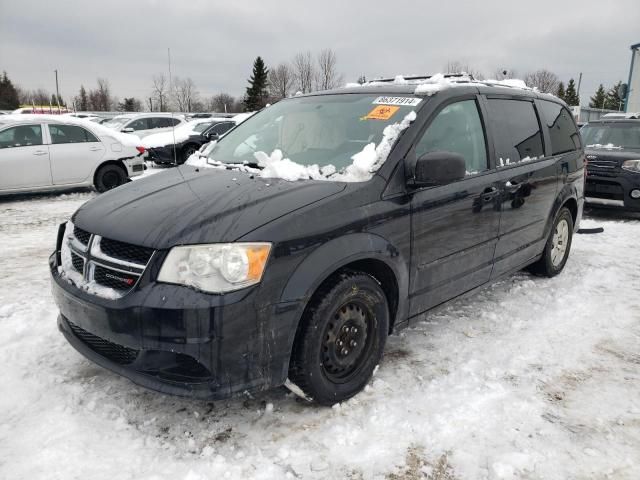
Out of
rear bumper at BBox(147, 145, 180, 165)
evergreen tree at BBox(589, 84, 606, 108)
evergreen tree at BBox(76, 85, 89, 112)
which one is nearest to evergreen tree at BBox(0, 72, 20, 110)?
evergreen tree at BBox(76, 85, 89, 112)

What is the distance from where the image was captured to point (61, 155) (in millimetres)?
9273

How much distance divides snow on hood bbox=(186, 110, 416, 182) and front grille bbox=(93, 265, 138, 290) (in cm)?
104

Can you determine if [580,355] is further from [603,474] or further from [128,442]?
[128,442]

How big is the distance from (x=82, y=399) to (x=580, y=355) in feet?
10.6

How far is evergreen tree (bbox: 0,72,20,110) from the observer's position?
6611cm

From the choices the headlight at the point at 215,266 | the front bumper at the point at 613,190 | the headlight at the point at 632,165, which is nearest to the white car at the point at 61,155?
the headlight at the point at 215,266

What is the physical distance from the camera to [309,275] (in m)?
2.44

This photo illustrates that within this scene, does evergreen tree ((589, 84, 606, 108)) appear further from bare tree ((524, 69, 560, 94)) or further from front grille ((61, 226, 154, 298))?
front grille ((61, 226, 154, 298))

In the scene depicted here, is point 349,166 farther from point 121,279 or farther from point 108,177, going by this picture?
point 108,177

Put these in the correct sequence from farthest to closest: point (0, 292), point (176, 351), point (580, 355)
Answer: point (0, 292)
point (580, 355)
point (176, 351)

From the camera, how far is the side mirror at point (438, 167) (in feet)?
9.41

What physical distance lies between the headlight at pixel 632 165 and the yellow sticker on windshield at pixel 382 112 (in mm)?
6423

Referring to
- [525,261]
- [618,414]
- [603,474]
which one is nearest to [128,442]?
[603,474]

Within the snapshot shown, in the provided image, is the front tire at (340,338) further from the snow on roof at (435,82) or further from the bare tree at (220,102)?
the bare tree at (220,102)
